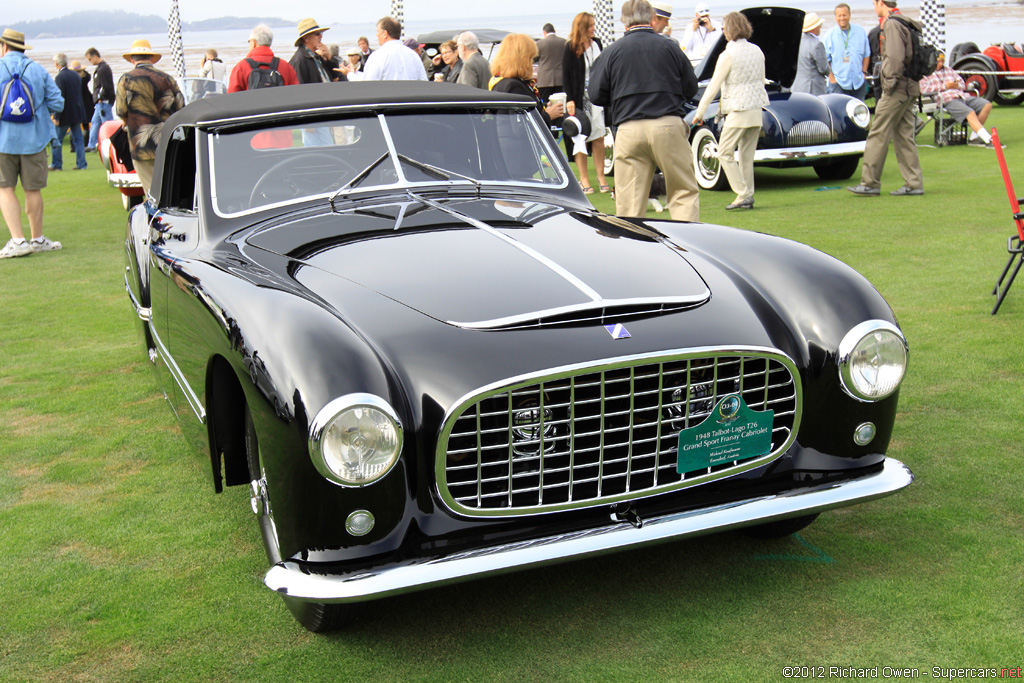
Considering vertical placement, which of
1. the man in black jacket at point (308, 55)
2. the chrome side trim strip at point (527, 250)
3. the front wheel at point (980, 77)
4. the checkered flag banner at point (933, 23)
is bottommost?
the chrome side trim strip at point (527, 250)

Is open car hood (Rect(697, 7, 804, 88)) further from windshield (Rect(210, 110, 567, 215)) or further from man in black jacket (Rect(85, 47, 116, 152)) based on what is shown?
man in black jacket (Rect(85, 47, 116, 152))

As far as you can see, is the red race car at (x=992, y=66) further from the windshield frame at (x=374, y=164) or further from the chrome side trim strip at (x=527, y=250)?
the chrome side trim strip at (x=527, y=250)

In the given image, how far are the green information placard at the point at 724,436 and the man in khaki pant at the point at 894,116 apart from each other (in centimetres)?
776

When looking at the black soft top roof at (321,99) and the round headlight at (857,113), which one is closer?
the black soft top roof at (321,99)

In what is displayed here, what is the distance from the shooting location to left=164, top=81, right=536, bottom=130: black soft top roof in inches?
158

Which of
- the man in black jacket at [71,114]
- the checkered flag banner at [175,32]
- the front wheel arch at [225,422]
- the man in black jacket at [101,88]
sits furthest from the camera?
the checkered flag banner at [175,32]

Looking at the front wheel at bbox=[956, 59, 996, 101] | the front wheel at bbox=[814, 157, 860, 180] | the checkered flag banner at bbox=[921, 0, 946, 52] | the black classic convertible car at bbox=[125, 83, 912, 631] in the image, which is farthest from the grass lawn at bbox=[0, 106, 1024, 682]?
the checkered flag banner at bbox=[921, 0, 946, 52]

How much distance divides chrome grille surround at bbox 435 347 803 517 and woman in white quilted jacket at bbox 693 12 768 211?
671 centimetres

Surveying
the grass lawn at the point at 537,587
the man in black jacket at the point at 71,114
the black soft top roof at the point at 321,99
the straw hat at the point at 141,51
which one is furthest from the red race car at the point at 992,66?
the black soft top roof at the point at 321,99

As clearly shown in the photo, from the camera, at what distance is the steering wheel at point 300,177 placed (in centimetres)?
395

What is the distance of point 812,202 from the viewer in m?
10.4

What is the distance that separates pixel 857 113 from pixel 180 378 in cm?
959

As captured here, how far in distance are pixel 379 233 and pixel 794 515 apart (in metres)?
1.74

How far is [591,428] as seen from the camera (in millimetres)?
2693
